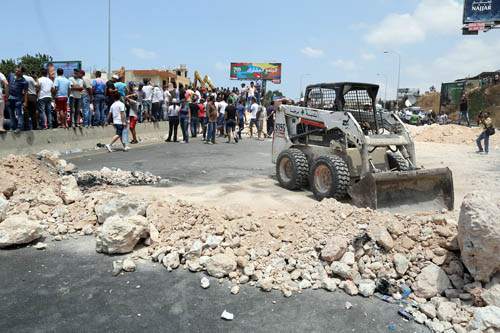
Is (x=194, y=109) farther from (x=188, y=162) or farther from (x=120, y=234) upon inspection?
(x=120, y=234)

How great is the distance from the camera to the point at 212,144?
16.0 m

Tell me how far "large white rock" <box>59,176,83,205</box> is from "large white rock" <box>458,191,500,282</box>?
524 centimetres

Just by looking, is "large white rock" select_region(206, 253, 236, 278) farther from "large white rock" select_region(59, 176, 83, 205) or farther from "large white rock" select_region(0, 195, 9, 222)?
"large white rock" select_region(0, 195, 9, 222)

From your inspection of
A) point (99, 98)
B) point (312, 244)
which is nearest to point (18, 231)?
point (312, 244)

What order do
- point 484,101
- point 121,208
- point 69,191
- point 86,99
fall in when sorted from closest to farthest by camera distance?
1. point 121,208
2. point 69,191
3. point 86,99
4. point 484,101

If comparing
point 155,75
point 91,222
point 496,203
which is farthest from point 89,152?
point 155,75

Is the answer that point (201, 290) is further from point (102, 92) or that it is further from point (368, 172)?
point (102, 92)

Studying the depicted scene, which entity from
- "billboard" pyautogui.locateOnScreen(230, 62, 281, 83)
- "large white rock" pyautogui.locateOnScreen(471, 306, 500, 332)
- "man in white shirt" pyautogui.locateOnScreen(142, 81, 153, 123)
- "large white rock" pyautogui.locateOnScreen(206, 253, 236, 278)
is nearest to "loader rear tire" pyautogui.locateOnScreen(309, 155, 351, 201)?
"large white rock" pyautogui.locateOnScreen(206, 253, 236, 278)

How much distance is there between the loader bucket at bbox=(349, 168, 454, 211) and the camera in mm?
6180

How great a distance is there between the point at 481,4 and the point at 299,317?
140 ft

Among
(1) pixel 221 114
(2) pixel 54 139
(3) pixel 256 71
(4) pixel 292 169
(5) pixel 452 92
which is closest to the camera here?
(4) pixel 292 169

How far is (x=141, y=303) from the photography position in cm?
371

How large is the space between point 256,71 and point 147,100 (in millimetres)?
35088

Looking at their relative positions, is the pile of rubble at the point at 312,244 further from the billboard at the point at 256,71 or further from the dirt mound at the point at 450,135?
the billboard at the point at 256,71
